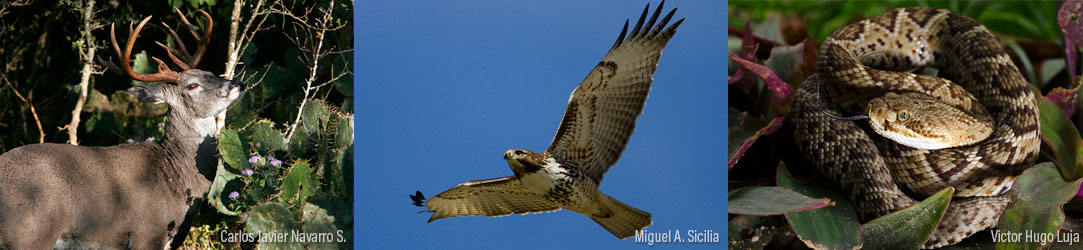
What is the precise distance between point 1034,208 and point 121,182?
145 cm

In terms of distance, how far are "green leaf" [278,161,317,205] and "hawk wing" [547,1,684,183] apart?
1.38 ft

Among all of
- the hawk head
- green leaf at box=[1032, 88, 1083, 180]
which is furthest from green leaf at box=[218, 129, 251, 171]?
green leaf at box=[1032, 88, 1083, 180]

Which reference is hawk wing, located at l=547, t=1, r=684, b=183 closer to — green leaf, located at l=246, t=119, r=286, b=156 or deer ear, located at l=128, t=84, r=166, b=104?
green leaf, located at l=246, t=119, r=286, b=156

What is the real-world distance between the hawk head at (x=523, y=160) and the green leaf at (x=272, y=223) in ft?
Answer: 1.24

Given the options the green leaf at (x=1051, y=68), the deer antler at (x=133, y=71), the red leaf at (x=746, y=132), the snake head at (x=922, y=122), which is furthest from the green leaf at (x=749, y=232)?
the deer antler at (x=133, y=71)

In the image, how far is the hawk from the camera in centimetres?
105

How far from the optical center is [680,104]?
120 centimetres

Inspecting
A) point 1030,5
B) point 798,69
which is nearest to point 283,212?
point 798,69

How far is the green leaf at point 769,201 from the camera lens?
989 millimetres

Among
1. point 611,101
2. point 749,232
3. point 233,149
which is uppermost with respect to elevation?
point 611,101

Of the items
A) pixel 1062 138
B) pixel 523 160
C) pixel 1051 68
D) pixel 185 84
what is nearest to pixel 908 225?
pixel 1062 138

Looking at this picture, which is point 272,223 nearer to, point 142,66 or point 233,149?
point 233,149

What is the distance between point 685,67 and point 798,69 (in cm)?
19

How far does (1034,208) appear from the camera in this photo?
3.32 feet
